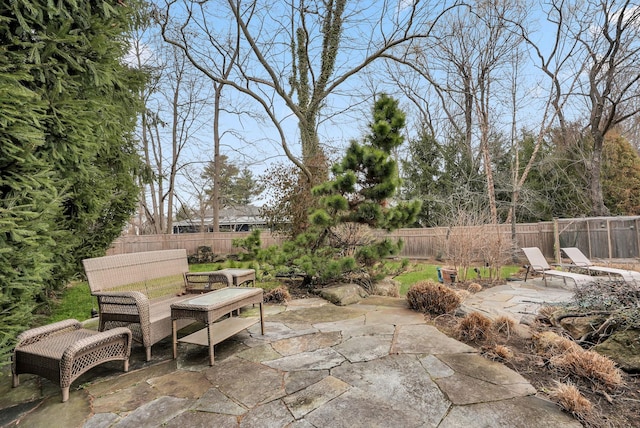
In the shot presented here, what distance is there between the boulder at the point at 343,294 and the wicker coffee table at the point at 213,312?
5.80ft

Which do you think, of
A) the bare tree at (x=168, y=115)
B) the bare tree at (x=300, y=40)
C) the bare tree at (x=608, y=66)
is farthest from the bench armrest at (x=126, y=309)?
the bare tree at (x=608, y=66)

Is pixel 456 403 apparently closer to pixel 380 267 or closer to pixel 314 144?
pixel 380 267

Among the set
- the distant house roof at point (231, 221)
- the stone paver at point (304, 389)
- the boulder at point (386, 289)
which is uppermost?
the distant house roof at point (231, 221)

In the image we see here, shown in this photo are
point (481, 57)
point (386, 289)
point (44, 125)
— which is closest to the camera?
point (44, 125)

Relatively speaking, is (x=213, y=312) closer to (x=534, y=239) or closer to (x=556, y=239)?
(x=556, y=239)

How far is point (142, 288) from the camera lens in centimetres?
357

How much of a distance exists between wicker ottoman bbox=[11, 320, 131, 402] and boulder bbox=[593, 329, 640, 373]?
4051 millimetres

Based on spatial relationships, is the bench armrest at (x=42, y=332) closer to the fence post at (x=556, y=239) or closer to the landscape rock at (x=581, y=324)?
the landscape rock at (x=581, y=324)

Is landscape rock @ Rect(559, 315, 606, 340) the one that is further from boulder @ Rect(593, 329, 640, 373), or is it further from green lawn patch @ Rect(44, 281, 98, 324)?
green lawn patch @ Rect(44, 281, 98, 324)

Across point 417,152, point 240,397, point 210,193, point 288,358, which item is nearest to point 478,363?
point 288,358

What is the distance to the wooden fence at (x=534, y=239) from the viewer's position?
932 centimetres

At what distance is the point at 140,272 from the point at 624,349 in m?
4.71

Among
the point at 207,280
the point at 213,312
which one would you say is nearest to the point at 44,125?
the point at 207,280

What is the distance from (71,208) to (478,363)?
5.40m
